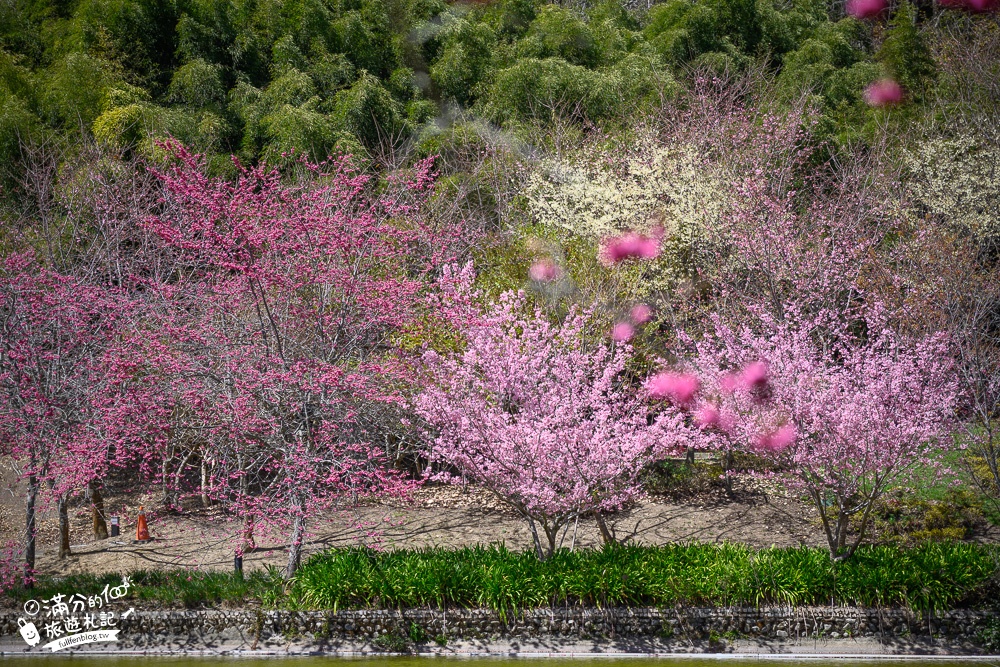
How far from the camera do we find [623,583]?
31.0 ft

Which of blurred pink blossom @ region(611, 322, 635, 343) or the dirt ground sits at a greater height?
blurred pink blossom @ region(611, 322, 635, 343)

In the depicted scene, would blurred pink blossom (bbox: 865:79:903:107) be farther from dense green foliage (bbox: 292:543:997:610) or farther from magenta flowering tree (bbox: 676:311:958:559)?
dense green foliage (bbox: 292:543:997:610)

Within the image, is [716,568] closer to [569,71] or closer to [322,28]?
[569,71]

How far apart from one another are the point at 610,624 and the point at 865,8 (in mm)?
20970

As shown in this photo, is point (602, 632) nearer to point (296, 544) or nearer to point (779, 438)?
point (779, 438)

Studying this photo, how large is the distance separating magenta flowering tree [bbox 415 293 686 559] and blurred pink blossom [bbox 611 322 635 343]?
1726 millimetres

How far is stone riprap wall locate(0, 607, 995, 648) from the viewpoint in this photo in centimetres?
923

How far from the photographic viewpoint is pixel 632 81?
71.2 feet

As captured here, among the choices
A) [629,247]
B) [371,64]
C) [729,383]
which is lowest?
[729,383]

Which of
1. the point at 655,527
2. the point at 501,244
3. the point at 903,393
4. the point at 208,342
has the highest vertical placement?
the point at 501,244

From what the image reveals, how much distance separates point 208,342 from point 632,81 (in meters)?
14.8

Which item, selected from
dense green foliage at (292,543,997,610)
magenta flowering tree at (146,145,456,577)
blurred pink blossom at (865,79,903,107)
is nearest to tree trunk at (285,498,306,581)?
magenta flowering tree at (146,145,456,577)

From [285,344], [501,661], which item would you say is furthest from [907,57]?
[501,661]

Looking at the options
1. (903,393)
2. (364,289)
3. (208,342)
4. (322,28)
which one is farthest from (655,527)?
(322,28)
